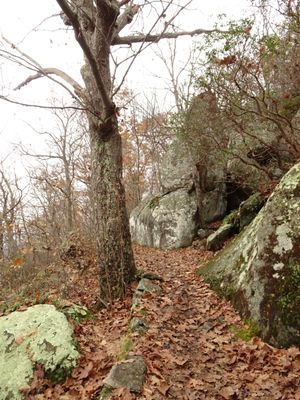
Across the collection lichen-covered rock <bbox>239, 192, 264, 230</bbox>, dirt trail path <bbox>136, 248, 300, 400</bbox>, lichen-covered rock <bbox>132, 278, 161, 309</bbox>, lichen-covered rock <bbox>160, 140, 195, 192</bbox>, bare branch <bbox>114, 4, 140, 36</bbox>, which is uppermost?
bare branch <bbox>114, 4, 140, 36</bbox>

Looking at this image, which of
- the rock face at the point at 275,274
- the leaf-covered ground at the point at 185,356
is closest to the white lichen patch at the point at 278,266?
the rock face at the point at 275,274

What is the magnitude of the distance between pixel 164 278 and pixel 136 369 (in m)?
3.52

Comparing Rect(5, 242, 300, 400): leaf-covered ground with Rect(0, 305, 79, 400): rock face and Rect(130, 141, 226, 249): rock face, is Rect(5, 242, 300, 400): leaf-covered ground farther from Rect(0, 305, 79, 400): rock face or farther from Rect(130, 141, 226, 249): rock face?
Rect(130, 141, 226, 249): rock face

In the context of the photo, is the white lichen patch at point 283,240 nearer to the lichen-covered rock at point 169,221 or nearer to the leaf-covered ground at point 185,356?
the leaf-covered ground at point 185,356

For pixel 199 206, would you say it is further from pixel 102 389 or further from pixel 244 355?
pixel 102 389

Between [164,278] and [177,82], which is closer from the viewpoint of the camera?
[164,278]

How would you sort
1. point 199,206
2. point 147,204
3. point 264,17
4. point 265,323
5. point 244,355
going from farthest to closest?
point 147,204, point 199,206, point 264,17, point 265,323, point 244,355

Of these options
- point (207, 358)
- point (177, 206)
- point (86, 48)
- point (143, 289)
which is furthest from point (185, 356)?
point (177, 206)

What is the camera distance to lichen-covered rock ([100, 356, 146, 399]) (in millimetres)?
3330

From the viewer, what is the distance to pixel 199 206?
12375 millimetres

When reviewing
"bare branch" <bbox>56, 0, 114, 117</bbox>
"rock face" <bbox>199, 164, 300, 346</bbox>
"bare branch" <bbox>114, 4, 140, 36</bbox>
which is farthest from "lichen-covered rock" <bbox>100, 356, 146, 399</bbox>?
"bare branch" <bbox>114, 4, 140, 36</bbox>

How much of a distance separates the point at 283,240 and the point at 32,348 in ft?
11.9

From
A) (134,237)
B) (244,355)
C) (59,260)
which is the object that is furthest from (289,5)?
(134,237)

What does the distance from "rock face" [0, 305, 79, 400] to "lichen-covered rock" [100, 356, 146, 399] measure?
28.8 inches
